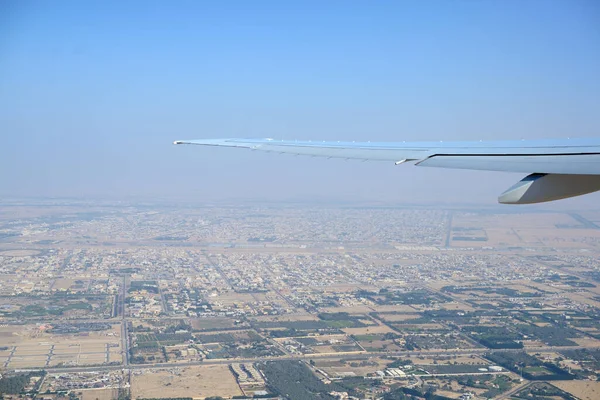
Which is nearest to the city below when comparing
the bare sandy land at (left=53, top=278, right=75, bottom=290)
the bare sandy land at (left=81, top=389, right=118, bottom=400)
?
the bare sandy land at (left=81, top=389, right=118, bottom=400)

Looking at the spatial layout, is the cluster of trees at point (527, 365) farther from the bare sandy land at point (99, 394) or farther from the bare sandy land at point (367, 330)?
the bare sandy land at point (99, 394)

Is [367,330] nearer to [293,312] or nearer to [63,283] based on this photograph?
[293,312]

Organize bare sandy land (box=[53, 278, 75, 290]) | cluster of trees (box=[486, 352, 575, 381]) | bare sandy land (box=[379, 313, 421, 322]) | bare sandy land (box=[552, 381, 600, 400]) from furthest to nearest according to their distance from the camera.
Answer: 1. bare sandy land (box=[53, 278, 75, 290])
2. bare sandy land (box=[379, 313, 421, 322])
3. cluster of trees (box=[486, 352, 575, 381])
4. bare sandy land (box=[552, 381, 600, 400])

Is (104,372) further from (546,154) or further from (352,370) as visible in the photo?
(546,154)

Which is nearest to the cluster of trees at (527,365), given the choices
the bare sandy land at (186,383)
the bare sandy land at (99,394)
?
the bare sandy land at (186,383)

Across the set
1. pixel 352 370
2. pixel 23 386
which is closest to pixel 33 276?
pixel 23 386

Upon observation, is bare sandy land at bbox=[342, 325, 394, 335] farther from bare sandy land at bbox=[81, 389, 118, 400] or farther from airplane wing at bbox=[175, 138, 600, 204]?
airplane wing at bbox=[175, 138, 600, 204]
